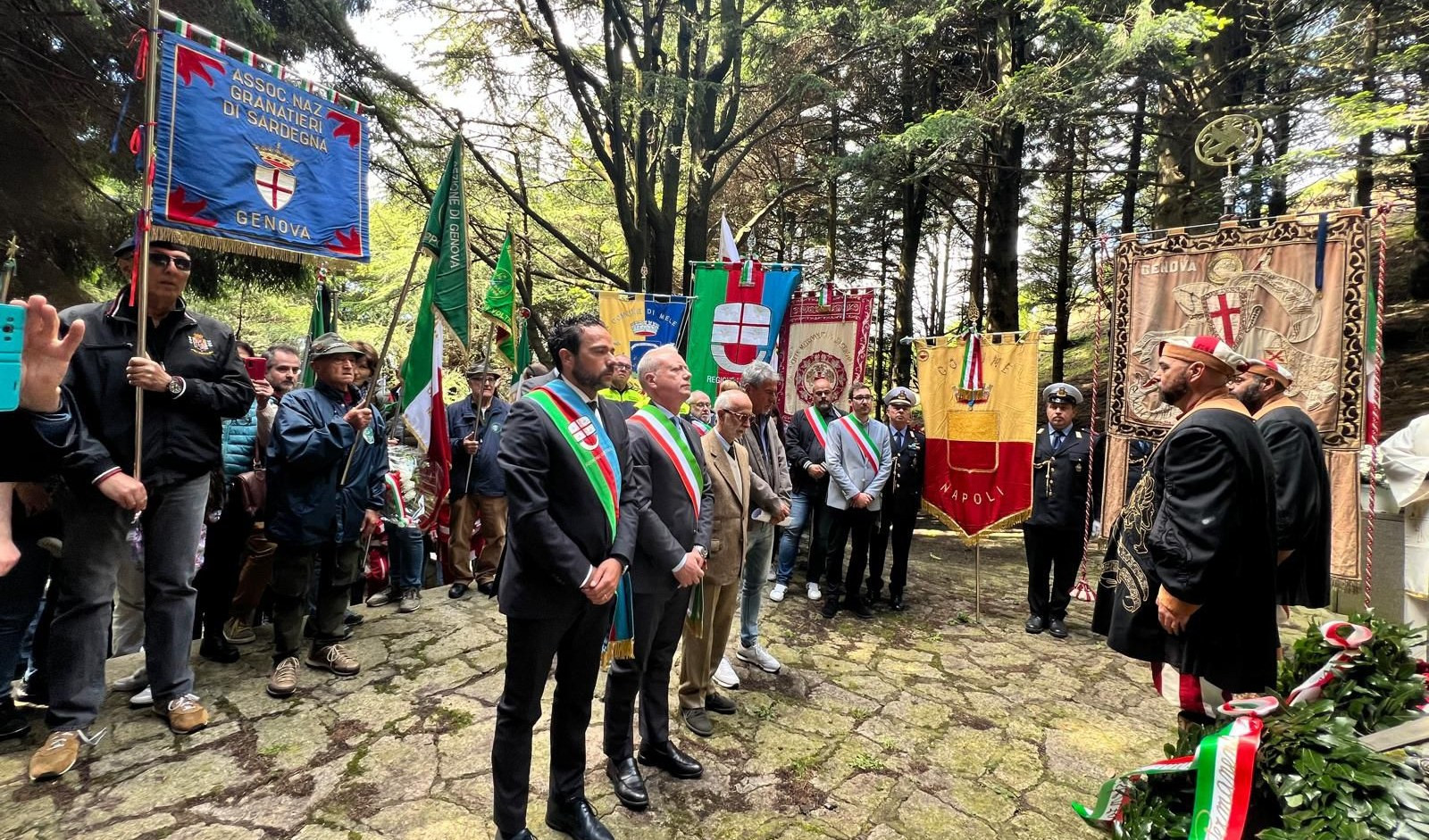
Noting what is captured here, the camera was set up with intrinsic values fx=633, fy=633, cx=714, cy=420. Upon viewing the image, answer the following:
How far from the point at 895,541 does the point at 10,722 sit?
5838mm

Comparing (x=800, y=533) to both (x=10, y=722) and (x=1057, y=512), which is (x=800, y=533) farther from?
(x=10, y=722)

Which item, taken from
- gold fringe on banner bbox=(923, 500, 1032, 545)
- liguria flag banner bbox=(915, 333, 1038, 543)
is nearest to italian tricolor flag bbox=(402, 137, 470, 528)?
liguria flag banner bbox=(915, 333, 1038, 543)

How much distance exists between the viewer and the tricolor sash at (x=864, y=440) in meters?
5.47

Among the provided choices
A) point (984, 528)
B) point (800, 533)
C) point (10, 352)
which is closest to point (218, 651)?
point (10, 352)

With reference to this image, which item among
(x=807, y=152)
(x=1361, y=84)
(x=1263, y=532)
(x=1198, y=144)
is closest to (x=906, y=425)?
(x=1198, y=144)

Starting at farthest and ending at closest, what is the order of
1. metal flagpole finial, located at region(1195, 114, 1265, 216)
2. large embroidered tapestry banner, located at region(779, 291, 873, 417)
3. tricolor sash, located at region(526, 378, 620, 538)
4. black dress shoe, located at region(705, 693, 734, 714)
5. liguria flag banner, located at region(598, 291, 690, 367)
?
liguria flag banner, located at region(598, 291, 690, 367) < large embroidered tapestry banner, located at region(779, 291, 873, 417) < metal flagpole finial, located at region(1195, 114, 1265, 216) < black dress shoe, located at region(705, 693, 734, 714) < tricolor sash, located at region(526, 378, 620, 538)

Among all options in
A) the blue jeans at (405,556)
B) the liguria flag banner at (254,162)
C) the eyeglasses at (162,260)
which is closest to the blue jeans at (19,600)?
the eyeglasses at (162,260)

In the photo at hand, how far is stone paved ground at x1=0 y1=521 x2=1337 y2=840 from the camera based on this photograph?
102 inches

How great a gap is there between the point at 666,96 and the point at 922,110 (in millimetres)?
5201

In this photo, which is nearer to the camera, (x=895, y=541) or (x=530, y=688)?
(x=530, y=688)

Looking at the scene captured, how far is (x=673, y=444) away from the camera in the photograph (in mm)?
2908

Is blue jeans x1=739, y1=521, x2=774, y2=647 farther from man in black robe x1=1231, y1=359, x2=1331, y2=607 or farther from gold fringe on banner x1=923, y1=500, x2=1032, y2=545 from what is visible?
man in black robe x1=1231, y1=359, x2=1331, y2=607

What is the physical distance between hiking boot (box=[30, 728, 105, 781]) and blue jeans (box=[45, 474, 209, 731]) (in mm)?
44

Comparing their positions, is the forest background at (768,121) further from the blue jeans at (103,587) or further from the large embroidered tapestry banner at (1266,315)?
the blue jeans at (103,587)
